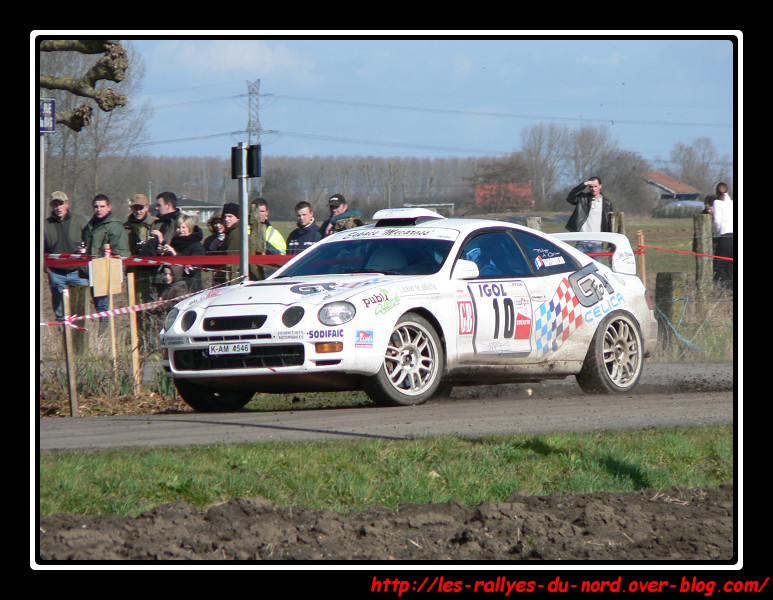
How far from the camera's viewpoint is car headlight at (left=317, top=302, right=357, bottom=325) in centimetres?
852

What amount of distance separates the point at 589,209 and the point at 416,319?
21.9 ft

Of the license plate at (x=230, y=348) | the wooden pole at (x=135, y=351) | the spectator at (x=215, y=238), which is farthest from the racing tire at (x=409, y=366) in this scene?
the spectator at (x=215, y=238)

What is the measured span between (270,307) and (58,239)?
6.83 m

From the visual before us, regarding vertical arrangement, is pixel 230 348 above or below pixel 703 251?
below

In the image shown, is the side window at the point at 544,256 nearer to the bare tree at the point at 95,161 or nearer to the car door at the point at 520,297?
the car door at the point at 520,297

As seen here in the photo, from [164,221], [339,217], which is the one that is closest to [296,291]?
[339,217]

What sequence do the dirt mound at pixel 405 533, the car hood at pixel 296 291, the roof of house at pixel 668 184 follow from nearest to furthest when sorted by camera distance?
the dirt mound at pixel 405 533 → the car hood at pixel 296 291 → the roof of house at pixel 668 184

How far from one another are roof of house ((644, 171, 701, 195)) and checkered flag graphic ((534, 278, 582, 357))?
47.8ft

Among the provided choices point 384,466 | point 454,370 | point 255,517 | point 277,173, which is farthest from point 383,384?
point 277,173

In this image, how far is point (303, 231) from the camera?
46.7ft

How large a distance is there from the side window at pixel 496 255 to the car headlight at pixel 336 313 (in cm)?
158

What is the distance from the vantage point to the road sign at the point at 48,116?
33.5 feet

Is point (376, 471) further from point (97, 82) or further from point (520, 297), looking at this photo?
point (97, 82)

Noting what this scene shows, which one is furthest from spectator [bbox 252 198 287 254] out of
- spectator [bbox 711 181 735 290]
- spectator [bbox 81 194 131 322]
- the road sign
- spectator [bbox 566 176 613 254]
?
spectator [bbox 711 181 735 290]
